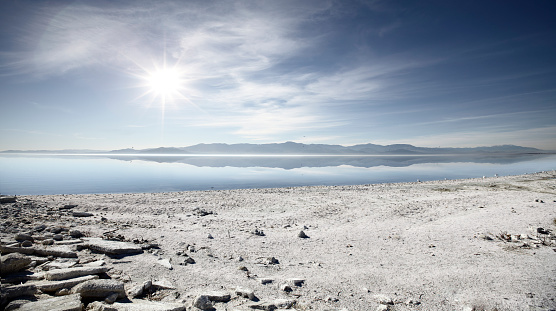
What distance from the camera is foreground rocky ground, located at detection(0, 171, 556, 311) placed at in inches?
181

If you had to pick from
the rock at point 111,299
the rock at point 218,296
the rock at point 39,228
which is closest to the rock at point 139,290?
the rock at point 111,299

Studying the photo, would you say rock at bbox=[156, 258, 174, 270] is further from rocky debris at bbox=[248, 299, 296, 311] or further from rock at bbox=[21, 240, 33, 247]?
rock at bbox=[21, 240, 33, 247]

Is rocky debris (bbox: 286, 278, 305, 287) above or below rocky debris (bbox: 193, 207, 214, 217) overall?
below

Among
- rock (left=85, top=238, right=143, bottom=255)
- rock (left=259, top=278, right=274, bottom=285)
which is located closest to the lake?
rock (left=85, top=238, right=143, bottom=255)

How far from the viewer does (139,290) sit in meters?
4.63

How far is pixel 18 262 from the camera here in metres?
4.73

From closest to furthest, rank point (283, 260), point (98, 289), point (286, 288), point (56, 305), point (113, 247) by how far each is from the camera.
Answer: point (56, 305), point (98, 289), point (286, 288), point (113, 247), point (283, 260)

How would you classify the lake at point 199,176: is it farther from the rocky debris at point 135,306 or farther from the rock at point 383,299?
the rock at point 383,299

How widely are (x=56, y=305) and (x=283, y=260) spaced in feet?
15.7

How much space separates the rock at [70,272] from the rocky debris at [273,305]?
10.5 ft

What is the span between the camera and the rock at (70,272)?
4.56 m

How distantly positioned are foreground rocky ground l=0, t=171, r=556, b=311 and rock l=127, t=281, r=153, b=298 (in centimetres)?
2

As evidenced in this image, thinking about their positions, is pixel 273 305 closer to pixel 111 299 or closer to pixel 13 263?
pixel 111 299

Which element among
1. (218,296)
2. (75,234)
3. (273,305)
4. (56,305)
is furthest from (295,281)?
(75,234)
